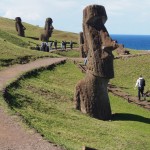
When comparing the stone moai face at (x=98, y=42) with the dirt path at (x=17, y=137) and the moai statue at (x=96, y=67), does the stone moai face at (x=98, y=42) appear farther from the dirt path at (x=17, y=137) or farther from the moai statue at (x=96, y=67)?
the dirt path at (x=17, y=137)

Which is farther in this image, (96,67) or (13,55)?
Result: (13,55)

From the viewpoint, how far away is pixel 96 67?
23.2 meters

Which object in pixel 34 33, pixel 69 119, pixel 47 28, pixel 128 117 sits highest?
pixel 47 28

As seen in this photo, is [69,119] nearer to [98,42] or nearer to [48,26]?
[98,42]

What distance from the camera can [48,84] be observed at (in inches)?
1150

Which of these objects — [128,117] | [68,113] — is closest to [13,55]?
[128,117]

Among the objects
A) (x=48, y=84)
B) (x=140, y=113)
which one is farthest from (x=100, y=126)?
(x=48, y=84)

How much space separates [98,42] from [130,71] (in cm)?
1547

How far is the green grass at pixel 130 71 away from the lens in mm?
35000

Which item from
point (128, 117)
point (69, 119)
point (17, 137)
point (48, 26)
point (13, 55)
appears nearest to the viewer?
point (17, 137)

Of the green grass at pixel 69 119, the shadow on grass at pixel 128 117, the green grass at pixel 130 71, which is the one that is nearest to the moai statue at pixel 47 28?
the green grass at pixel 130 71

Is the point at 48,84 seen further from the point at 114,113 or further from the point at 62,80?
the point at 114,113

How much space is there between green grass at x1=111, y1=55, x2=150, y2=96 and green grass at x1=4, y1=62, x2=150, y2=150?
199 inches

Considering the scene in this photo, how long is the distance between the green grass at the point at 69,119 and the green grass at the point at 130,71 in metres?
5.06
